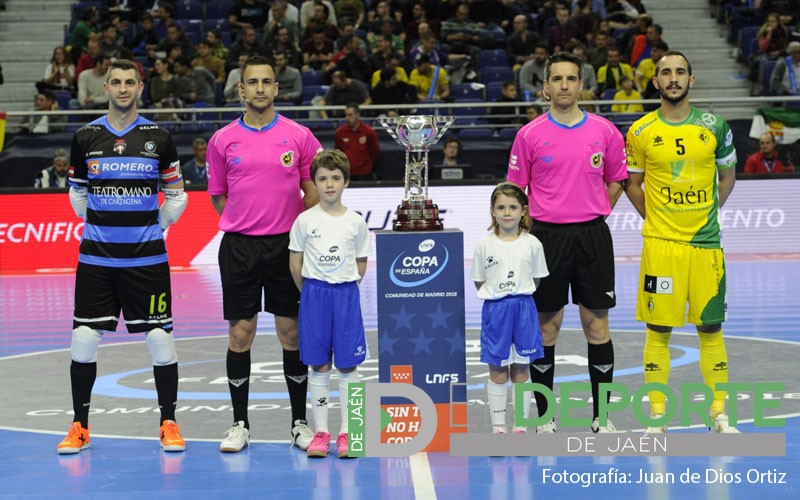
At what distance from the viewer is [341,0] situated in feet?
70.0

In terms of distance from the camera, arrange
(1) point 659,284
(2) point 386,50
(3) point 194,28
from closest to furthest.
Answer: (1) point 659,284, (2) point 386,50, (3) point 194,28

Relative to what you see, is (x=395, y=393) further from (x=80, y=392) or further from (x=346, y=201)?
(x=346, y=201)

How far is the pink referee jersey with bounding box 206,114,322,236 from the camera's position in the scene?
7.17 m

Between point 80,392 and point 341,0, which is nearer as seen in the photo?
point 80,392

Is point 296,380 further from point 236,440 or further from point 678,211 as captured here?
point 678,211

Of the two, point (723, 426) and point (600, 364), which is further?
point (600, 364)

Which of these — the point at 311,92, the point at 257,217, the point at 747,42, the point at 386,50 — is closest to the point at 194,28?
the point at 311,92

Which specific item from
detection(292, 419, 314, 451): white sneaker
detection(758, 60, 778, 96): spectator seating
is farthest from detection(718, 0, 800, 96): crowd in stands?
detection(292, 419, 314, 451): white sneaker

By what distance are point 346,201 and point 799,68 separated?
797cm

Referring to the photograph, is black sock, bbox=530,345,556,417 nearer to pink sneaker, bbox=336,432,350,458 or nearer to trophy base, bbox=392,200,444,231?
trophy base, bbox=392,200,444,231

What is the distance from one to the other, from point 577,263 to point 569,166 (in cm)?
60

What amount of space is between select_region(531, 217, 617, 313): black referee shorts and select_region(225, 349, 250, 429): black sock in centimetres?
184

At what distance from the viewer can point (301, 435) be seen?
7.20 m

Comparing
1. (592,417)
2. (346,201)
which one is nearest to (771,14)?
(346,201)
